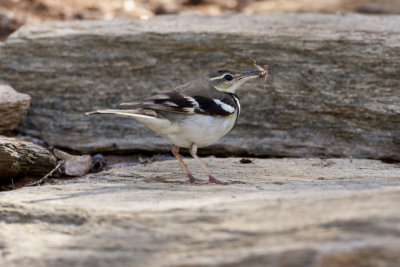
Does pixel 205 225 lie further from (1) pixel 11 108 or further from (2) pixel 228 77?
(1) pixel 11 108

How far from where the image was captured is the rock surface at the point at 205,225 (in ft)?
13.6

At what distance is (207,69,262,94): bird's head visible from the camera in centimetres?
780

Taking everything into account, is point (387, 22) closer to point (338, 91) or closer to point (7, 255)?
point (338, 91)

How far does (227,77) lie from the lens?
7809mm

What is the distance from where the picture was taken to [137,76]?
→ 31.8ft

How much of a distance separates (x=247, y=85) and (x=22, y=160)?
360 centimetres

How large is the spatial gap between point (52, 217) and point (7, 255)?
53 centimetres

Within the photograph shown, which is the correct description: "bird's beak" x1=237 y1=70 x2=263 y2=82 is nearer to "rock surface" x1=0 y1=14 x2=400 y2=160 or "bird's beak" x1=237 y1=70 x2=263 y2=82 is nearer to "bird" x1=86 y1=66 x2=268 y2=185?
"bird" x1=86 y1=66 x2=268 y2=185

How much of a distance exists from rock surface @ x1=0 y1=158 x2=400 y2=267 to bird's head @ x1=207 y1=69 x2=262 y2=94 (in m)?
1.82

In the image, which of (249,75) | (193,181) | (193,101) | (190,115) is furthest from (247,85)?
(193,181)

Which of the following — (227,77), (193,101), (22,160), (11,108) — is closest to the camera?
(193,101)

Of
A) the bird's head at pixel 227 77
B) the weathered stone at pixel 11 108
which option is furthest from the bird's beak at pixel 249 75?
the weathered stone at pixel 11 108

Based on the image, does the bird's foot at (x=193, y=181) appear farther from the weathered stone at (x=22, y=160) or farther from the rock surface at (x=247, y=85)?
the rock surface at (x=247, y=85)

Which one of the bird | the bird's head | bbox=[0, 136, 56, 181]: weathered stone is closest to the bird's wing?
the bird
